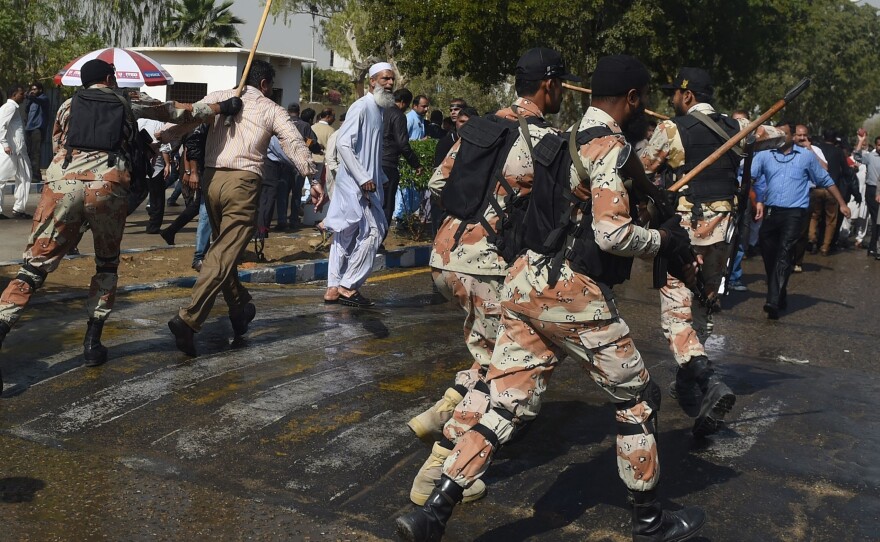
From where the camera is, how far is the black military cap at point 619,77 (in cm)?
429

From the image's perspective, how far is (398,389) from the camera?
645 centimetres

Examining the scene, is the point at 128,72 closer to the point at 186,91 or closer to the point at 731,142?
the point at 731,142

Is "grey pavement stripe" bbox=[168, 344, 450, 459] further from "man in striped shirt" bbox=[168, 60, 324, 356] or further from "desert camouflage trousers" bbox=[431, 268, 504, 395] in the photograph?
"desert camouflage trousers" bbox=[431, 268, 504, 395]

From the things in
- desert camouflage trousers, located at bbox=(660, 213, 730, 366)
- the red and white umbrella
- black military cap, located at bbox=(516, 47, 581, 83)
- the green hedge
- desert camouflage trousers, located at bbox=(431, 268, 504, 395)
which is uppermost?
black military cap, located at bbox=(516, 47, 581, 83)

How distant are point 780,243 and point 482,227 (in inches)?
269

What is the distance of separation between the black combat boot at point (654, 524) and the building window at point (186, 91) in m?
27.6

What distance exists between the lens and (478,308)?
5133 millimetres

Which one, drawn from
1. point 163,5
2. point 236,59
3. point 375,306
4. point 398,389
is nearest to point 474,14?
point 236,59

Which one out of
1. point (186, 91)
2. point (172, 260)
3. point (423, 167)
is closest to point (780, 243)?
point (423, 167)

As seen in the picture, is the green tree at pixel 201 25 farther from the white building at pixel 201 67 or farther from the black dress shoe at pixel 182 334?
the black dress shoe at pixel 182 334

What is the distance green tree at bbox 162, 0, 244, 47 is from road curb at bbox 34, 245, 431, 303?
41.8 metres

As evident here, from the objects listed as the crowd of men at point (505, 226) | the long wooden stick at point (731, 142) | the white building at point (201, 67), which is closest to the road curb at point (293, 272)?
the crowd of men at point (505, 226)

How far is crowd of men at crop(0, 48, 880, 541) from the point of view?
13.6 ft

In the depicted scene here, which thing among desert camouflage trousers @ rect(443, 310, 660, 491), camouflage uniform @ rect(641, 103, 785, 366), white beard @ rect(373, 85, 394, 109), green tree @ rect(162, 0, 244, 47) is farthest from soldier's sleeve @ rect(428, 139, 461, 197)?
green tree @ rect(162, 0, 244, 47)
